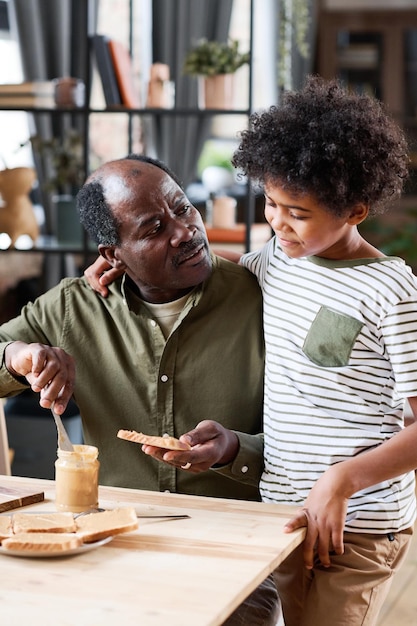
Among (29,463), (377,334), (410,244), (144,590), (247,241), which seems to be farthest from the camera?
(410,244)

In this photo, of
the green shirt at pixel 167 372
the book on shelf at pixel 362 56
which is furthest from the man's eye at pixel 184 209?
the book on shelf at pixel 362 56

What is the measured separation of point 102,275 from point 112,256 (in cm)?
5

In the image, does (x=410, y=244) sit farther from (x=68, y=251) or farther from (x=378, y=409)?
(x=378, y=409)

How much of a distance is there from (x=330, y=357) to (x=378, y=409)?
119 millimetres

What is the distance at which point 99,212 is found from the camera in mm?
1872

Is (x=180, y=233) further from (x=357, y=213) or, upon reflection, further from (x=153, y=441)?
(x=153, y=441)

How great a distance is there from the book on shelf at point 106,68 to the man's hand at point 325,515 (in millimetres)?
2798

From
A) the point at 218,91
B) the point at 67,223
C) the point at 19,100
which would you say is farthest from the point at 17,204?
the point at 218,91

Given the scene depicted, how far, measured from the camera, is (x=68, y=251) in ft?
13.4

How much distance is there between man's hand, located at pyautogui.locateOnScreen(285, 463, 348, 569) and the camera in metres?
1.45

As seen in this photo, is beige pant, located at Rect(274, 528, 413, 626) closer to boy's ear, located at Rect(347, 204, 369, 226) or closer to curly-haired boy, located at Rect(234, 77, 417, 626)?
curly-haired boy, located at Rect(234, 77, 417, 626)

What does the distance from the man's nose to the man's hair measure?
12cm

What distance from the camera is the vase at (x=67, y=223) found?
165 inches

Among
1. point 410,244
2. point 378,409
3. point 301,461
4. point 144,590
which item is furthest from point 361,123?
point 410,244
